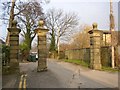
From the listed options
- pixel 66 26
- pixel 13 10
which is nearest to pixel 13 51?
pixel 13 10

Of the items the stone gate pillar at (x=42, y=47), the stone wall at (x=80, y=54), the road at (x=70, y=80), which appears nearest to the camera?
the road at (x=70, y=80)

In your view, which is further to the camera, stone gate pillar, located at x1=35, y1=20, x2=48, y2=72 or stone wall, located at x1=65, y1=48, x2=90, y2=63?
stone wall, located at x1=65, y1=48, x2=90, y2=63

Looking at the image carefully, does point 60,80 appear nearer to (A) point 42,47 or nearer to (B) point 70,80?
(B) point 70,80

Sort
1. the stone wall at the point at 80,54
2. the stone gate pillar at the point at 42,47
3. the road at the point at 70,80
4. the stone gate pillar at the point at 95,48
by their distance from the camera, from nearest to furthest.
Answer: the road at the point at 70,80 < the stone gate pillar at the point at 42,47 < the stone gate pillar at the point at 95,48 < the stone wall at the point at 80,54

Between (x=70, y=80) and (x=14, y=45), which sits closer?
(x=70, y=80)

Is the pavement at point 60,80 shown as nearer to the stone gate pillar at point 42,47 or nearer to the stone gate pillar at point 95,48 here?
the stone gate pillar at point 42,47

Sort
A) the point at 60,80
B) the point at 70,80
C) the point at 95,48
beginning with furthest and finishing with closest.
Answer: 1. the point at 95,48
2. the point at 70,80
3. the point at 60,80

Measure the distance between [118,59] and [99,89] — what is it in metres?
10.7

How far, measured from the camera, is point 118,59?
20.3m

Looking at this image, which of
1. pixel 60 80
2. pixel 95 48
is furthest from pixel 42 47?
pixel 60 80

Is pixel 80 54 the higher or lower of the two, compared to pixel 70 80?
higher

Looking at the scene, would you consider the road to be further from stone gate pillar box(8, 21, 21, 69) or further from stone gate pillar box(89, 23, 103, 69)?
stone gate pillar box(89, 23, 103, 69)

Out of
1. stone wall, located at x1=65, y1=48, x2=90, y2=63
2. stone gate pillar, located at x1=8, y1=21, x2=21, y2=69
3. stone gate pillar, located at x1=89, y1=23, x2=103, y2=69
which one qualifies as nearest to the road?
stone gate pillar, located at x1=8, y1=21, x2=21, y2=69

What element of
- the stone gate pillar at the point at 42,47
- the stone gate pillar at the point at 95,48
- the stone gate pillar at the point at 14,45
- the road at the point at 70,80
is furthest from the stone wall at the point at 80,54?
the road at the point at 70,80
